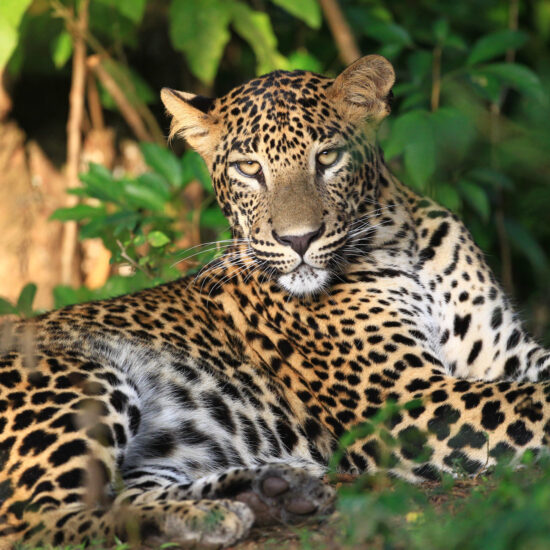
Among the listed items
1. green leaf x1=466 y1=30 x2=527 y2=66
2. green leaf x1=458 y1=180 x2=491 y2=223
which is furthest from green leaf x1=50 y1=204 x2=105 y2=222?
green leaf x1=466 y1=30 x2=527 y2=66

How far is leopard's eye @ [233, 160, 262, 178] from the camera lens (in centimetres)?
602

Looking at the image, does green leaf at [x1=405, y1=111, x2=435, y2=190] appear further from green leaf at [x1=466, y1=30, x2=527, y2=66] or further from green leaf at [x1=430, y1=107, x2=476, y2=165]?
green leaf at [x1=466, y1=30, x2=527, y2=66]

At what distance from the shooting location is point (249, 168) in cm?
604

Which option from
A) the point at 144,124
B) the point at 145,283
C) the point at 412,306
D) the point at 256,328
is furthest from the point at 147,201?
the point at 144,124

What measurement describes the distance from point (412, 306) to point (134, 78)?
19.8 ft

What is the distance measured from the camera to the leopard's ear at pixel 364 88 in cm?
604

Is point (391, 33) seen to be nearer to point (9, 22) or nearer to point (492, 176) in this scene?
point (492, 176)

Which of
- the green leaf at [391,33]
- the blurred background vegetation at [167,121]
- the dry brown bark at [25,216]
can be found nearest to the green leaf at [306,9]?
the blurred background vegetation at [167,121]

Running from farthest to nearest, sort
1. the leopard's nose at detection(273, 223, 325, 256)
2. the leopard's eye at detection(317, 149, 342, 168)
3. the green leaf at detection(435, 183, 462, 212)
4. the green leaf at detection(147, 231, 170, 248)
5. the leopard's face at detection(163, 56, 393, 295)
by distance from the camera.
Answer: the green leaf at detection(435, 183, 462, 212) < the green leaf at detection(147, 231, 170, 248) < the leopard's eye at detection(317, 149, 342, 168) < the leopard's face at detection(163, 56, 393, 295) < the leopard's nose at detection(273, 223, 325, 256)

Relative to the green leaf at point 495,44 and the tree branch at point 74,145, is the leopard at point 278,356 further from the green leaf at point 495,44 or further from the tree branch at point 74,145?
the tree branch at point 74,145

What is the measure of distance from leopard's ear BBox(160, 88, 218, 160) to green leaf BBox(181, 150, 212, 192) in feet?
3.33

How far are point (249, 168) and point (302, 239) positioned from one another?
788 millimetres

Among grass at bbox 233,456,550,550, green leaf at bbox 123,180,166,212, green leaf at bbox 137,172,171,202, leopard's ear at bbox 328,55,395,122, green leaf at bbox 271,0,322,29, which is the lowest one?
grass at bbox 233,456,550,550

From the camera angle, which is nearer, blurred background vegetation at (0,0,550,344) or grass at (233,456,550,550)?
grass at (233,456,550,550)
